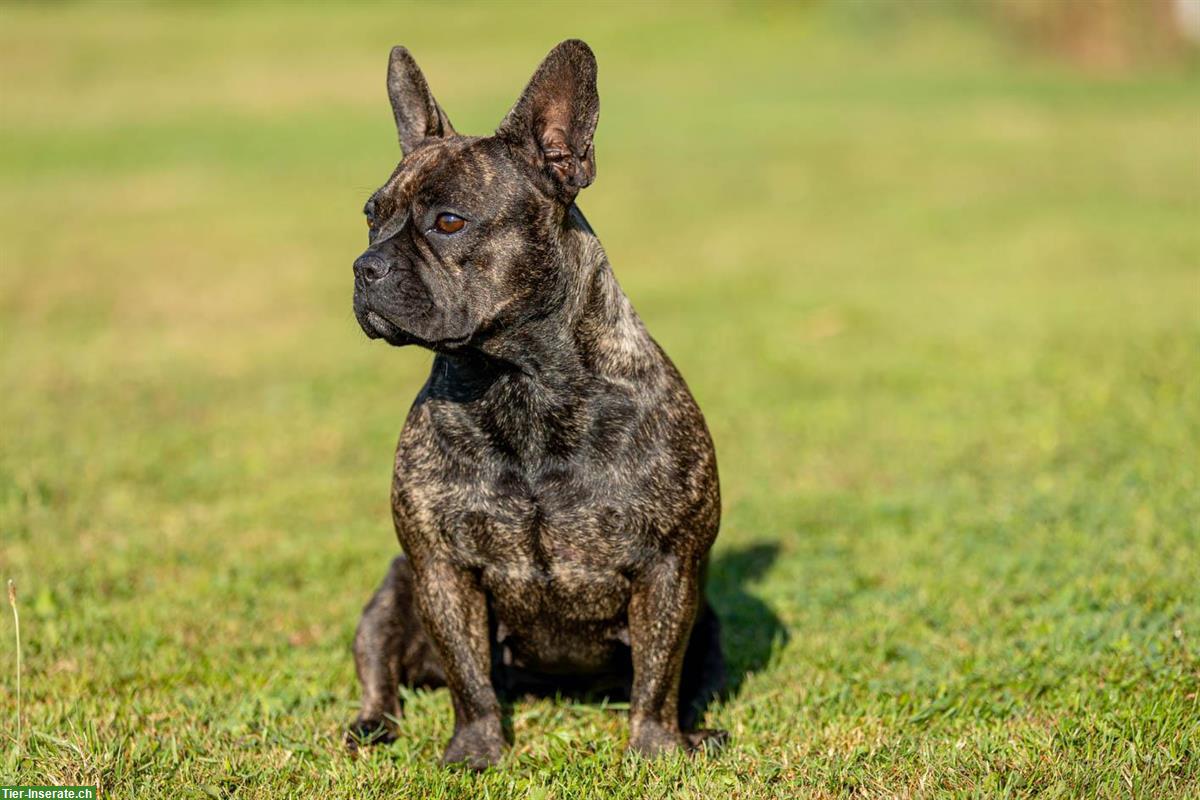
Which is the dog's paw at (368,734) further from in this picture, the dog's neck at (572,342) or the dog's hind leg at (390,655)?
the dog's neck at (572,342)

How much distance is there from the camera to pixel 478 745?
4.89 m

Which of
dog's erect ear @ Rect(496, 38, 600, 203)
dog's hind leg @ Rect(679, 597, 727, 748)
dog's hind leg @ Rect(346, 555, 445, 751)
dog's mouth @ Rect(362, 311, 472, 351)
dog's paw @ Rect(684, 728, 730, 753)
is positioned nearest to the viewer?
dog's mouth @ Rect(362, 311, 472, 351)

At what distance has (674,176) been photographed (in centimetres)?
2222

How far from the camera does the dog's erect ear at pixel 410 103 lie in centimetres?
529

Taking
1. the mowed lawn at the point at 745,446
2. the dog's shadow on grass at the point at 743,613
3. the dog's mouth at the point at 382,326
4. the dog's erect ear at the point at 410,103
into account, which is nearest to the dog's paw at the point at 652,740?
the mowed lawn at the point at 745,446

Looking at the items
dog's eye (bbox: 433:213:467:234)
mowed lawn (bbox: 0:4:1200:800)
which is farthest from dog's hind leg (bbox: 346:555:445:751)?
dog's eye (bbox: 433:213:467:234)

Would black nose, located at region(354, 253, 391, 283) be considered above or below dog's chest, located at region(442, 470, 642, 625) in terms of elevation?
above

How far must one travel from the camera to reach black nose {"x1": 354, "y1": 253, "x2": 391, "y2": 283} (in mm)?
4637

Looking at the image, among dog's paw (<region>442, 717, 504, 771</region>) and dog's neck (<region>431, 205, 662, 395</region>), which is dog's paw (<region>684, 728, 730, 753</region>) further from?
dog's neck (<region>431, 205, 662, 395</region>)

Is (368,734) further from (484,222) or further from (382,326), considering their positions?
(484,222)

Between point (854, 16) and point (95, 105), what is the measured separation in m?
23.6

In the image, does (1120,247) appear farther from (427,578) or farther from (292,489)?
(427,578)

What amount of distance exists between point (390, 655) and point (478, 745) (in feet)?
2.25

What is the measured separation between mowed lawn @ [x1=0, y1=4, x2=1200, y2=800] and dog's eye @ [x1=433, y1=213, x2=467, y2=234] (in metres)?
1.85
